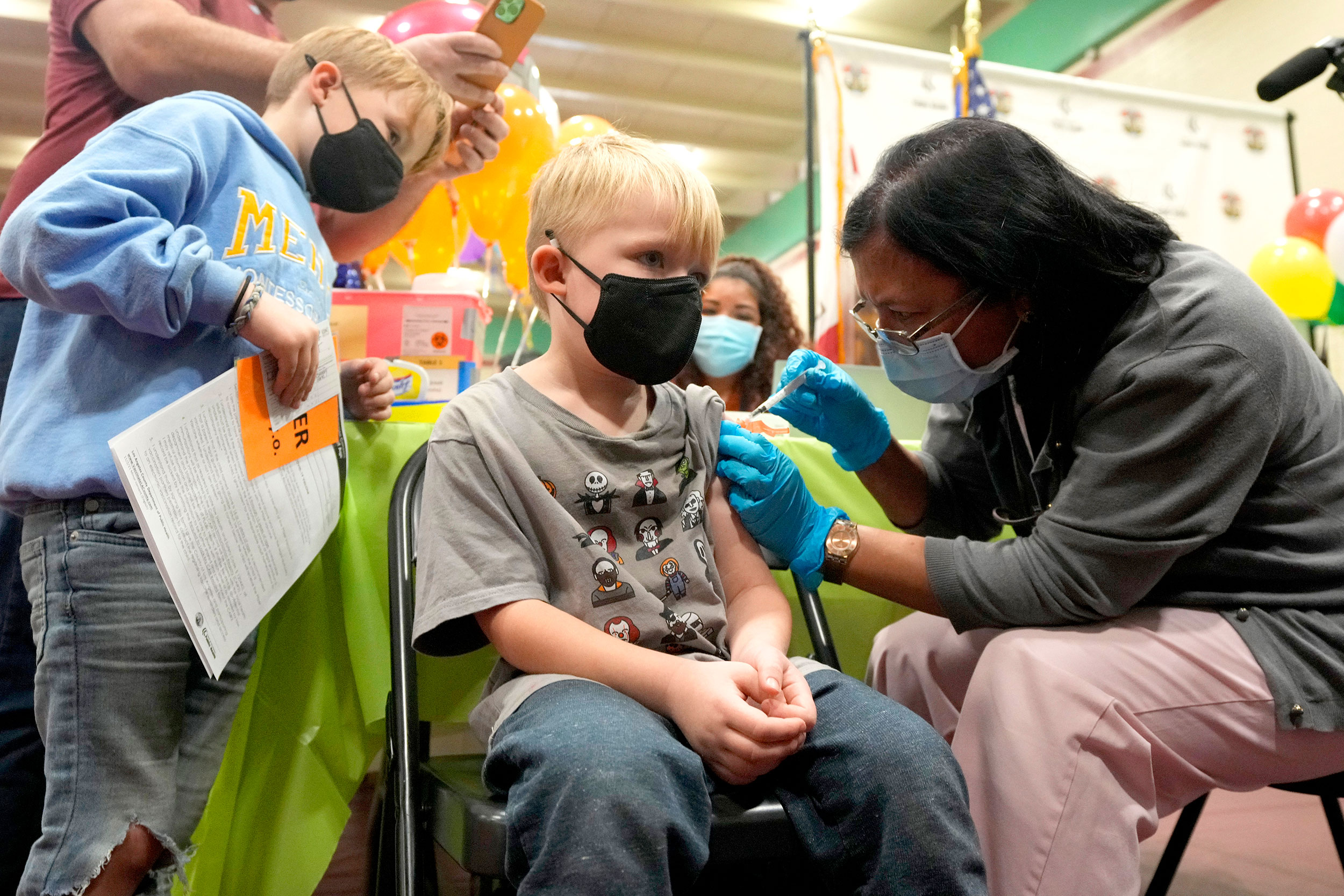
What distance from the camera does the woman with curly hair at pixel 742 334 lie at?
257 centimetres

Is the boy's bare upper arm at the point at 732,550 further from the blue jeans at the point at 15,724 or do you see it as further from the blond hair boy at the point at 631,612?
the blue jeans at the point at 15,724

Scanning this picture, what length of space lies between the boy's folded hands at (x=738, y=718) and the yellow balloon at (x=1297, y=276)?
3.58 metres

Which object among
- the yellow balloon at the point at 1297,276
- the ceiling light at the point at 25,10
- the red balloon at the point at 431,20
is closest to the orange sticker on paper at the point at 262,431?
the red balloon at the point at 431,20

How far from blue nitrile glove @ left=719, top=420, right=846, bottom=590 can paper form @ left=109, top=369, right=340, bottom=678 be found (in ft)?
1.78

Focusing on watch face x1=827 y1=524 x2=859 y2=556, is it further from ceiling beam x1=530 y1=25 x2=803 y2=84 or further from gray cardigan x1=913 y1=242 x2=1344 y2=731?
ceiling beam x1=530 y1=25 x2=803 y2=84

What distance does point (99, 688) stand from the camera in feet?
3.05

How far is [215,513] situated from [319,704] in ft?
1.29

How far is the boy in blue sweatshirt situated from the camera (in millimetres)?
901

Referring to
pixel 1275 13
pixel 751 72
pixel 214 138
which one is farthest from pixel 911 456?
pixel 751 72

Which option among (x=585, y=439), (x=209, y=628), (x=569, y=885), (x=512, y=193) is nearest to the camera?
(x=569, y=885)

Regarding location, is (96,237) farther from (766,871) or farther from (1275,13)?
(1275,13)

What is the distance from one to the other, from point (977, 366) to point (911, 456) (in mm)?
281

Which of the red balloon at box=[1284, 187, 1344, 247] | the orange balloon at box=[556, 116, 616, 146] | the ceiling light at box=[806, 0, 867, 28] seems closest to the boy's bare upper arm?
the orange balloon at box=[556, 116, 616, 146]

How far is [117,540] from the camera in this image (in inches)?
37.5
